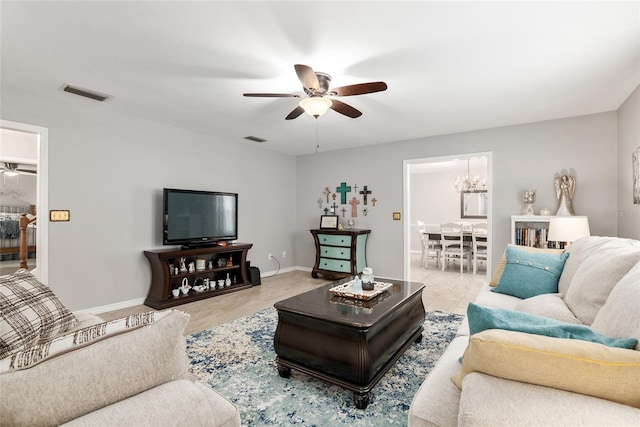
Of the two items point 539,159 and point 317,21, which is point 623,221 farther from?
point 317,21

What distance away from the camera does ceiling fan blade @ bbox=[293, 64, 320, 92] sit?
2.23 meters

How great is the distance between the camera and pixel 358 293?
8.02ft

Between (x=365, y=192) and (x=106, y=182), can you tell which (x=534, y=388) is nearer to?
(x=106, y=182)

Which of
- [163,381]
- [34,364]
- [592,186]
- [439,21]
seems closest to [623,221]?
[592,186]

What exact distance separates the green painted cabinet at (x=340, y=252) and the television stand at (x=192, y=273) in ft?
4.52

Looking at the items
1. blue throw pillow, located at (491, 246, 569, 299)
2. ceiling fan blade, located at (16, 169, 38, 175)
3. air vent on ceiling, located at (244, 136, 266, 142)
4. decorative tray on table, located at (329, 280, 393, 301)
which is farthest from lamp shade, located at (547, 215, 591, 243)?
ceiling fan blade, located at (16, 169, 38, 175)

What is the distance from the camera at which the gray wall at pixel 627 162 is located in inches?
119

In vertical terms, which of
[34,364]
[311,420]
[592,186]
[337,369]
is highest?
[592,186]

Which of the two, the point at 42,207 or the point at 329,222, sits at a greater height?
the point at 42,207

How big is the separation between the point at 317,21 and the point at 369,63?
0.70m

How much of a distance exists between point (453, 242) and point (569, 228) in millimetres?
3283

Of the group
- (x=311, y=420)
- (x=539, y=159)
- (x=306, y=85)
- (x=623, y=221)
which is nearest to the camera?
(x=311, y=420)

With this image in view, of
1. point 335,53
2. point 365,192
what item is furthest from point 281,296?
point 335,53

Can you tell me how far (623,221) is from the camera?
350 cm
